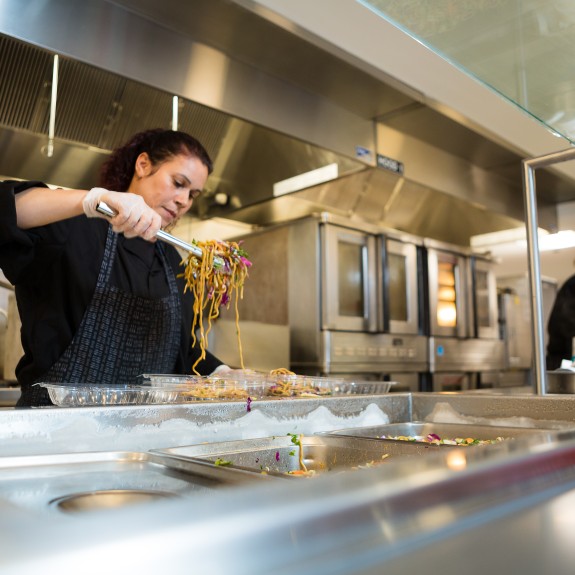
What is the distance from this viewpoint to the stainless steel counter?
13.6 inches

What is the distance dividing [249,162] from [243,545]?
3.42 metres

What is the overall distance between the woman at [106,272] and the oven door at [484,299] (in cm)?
328

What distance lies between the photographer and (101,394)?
1306mm

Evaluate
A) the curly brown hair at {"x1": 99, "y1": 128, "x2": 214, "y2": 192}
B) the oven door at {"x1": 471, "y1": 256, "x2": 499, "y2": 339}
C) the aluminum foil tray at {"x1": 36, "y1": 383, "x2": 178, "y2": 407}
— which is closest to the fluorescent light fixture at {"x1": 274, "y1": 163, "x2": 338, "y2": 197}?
the curly brown hair at {"x1": 99, "y1": 128, "x2": 214, "y2": 192}

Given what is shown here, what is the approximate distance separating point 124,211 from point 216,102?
1.74 meters

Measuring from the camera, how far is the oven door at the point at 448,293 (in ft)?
15.3

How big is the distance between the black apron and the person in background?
148cm

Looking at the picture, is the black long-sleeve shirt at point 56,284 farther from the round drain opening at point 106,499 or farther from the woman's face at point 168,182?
the round drain opening at point 106,499

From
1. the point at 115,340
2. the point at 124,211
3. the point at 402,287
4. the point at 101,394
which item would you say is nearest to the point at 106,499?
the point at 101,394

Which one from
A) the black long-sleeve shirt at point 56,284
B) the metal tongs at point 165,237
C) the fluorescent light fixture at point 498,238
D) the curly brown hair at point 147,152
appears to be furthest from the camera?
the fluorescent light fixture at point 498,238

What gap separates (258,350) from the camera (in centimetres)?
409

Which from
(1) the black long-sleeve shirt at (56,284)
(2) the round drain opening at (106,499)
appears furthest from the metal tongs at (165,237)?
(2) the round drain opening at (106,499)

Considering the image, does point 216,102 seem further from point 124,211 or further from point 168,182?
point 124,211

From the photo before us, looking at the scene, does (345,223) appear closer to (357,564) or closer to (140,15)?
(140,15)
